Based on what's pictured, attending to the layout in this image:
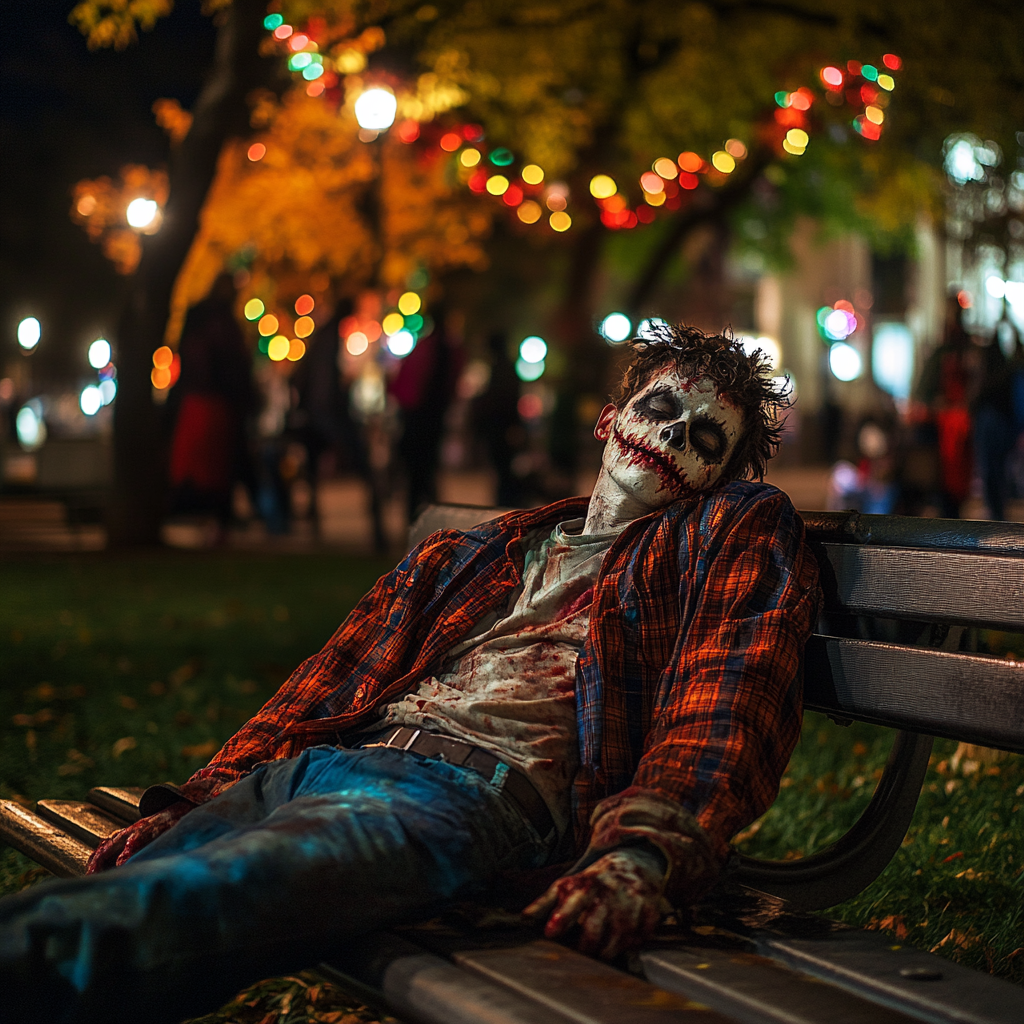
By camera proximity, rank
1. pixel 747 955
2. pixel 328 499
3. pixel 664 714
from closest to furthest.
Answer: pixel 747 955 → pixel 664 714 → pixel 328 499

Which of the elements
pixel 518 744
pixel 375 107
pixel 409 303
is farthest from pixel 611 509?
pixel 409 303

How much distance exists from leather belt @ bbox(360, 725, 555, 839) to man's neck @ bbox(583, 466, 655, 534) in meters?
0.55

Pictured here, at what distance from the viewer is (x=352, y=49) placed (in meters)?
14.0

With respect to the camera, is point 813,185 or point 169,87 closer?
point 813,185

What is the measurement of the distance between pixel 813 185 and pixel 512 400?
20.5m

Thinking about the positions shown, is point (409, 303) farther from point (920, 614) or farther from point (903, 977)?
point (903, 977)

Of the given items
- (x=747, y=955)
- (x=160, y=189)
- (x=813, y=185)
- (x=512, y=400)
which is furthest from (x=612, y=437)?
(x=813, y=185)

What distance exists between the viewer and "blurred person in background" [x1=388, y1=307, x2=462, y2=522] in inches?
468

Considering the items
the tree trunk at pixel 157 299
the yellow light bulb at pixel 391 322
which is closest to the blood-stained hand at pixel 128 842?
the tree trunk at pixel 157 299

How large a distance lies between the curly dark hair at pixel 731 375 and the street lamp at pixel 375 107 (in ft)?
41.2

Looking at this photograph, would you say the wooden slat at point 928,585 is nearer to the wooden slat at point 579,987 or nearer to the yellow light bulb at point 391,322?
the wooden slat at point 579,987

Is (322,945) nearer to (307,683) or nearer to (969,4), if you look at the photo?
(307,683)

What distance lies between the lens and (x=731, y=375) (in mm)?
2814

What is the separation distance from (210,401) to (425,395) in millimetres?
1851
